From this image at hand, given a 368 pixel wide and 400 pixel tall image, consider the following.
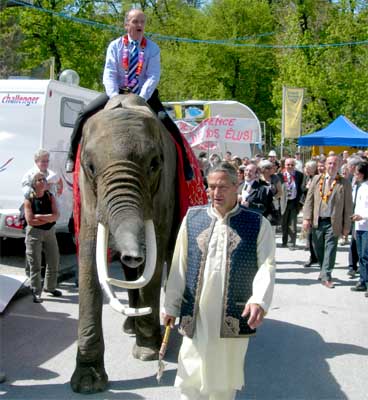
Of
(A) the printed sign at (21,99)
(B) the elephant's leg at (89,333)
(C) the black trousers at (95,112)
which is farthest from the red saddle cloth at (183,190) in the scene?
(A) the printed sign at (21,99)

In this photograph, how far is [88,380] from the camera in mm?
4902

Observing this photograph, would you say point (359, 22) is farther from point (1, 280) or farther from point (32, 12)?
point (1, 280)

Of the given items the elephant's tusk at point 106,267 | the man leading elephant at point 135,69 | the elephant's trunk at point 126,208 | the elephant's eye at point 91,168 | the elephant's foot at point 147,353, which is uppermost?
the man leading elephant at point 135,69

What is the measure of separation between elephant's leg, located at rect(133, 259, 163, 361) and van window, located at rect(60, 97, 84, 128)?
6105 millimetres

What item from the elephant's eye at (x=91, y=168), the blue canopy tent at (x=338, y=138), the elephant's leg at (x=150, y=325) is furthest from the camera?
the blue canopy tent at (x=338, y=138)

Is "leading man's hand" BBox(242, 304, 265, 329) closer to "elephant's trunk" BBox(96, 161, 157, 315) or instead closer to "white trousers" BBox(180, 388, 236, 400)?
"white trousers" BBox(180, 388, 236, 400)

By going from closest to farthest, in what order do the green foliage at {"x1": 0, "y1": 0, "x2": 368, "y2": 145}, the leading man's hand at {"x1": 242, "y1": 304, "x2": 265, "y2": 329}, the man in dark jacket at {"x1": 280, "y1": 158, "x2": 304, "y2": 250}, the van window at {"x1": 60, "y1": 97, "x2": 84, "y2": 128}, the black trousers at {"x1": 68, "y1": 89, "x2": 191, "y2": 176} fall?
the leading man's hand at {"x1": 242, "y1": 304, "x2": 265, "y2": 329}, the black trousers at {"x1": 68, "y1": 89, "x2": 191, "y2": 176}, the van window at {"x1": 60, "y1": 97, "x2": 84, "y2": 128}, the man in dark jacket at {"x1": 280, "y1": 158, "x2": 304, "y2": 250}, the green foliage at {"x1": 0, "y1": 0, "x2": 368, "y2": 145}

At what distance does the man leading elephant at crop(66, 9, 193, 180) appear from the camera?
600 cm

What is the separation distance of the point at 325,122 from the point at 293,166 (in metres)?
17.5

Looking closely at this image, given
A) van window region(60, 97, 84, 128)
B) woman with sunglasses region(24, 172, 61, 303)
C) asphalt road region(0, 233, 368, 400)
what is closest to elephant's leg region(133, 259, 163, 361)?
asphalt road region(0, 233, 368, 400)

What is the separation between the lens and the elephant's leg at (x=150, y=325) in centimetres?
548

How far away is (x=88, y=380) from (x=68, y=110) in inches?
278

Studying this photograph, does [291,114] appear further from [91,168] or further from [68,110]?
[91,168]

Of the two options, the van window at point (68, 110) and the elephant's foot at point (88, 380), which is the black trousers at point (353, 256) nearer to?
the van window at point (68, 110)
